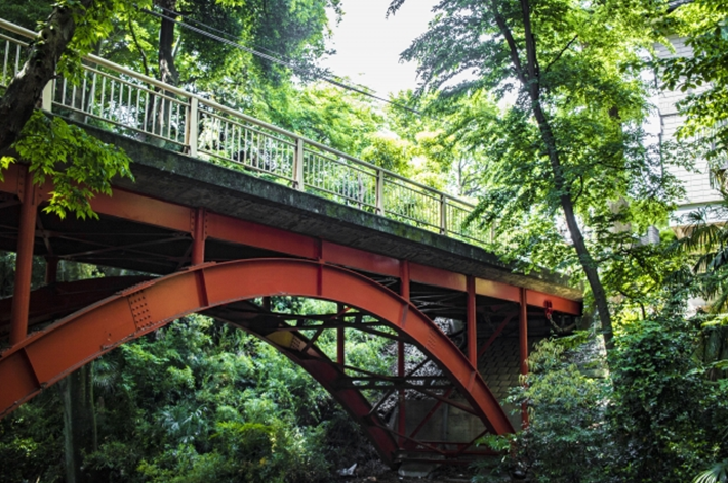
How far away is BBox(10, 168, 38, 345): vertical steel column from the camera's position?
7.33 meters

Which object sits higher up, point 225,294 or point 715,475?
point 225,294

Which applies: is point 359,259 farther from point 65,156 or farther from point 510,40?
point 65,156

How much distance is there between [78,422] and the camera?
48.0 ft

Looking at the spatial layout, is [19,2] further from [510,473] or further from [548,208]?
[510,473]

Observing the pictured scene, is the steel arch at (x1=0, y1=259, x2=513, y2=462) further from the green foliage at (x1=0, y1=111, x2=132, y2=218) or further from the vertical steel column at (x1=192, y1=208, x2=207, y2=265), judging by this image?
the green foliage at (x1=0, y1=111, x2=132, y2=218)

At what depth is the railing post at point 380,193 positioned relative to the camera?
12.7 m

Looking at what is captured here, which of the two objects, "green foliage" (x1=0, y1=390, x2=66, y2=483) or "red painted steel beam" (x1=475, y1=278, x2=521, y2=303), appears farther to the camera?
"red painted steel beam" (x1=475, y1=278, x2=521, y2=303)

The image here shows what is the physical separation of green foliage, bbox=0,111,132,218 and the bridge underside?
593 mm

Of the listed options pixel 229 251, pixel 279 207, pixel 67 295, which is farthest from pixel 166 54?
pixel 279 207

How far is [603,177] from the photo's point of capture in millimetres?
14492

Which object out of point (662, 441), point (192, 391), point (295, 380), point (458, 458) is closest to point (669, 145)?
point (662, 441)

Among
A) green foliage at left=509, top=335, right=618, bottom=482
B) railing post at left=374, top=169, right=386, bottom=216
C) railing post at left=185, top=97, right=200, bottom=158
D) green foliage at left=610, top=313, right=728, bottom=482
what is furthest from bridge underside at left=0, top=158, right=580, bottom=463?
green foliage at left=610, top=313, right=728, bottom=482

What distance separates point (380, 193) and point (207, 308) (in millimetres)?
4219

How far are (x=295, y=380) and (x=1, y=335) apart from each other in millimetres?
11003
